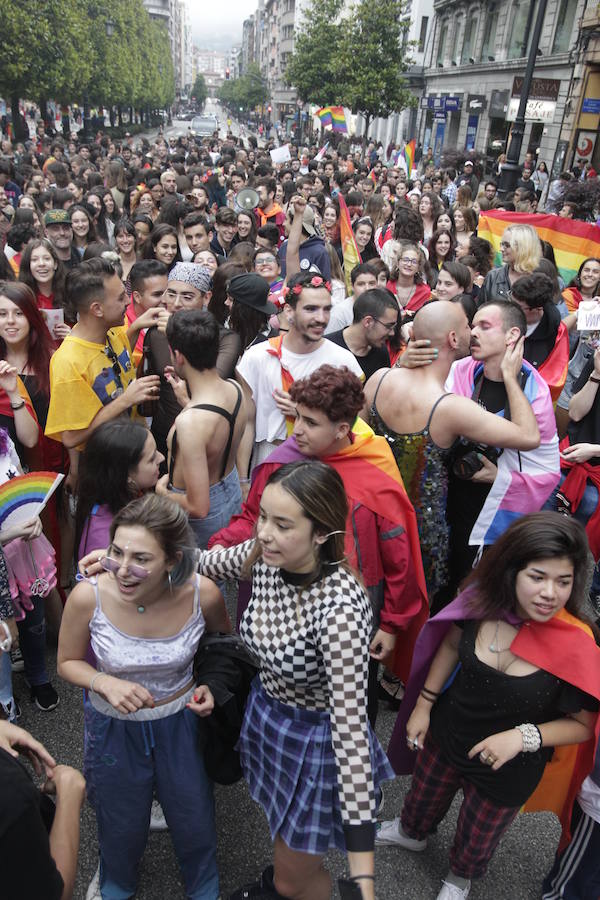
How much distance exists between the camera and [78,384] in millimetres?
3576

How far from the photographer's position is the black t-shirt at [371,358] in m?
4.54

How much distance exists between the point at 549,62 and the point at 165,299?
26.4m

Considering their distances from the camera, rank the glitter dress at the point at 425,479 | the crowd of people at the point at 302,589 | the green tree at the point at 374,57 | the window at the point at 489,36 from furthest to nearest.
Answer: the window at the point at 489,36
the green tree at the point at 374,57
the glitter dress at the point at 425,479
the crowd of people at the point at 302,589

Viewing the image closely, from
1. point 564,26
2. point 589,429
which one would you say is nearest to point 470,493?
point 589,429

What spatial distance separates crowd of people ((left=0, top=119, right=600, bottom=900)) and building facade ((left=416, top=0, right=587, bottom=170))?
1649cm

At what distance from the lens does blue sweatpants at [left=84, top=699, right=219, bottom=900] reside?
230 centimetres

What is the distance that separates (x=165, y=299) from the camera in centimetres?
461

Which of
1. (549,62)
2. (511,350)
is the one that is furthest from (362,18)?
(511,350)

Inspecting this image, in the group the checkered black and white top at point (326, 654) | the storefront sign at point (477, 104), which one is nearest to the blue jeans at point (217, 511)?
the checkered black and white top at point (326, 654)

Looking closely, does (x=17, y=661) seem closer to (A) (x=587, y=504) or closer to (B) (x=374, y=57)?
(A) (x=587, y=504)

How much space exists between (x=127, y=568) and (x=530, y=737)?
149cm

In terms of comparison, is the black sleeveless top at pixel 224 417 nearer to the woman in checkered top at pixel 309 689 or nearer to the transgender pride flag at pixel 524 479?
the woman in checkered top at pixel 309 689

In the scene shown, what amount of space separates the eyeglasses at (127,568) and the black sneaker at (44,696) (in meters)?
1.63

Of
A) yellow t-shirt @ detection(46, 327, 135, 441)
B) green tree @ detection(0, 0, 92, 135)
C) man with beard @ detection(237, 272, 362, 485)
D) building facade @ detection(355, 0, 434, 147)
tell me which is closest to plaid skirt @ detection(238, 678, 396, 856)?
man with beard @ detection(237, 272, 362, 485)
